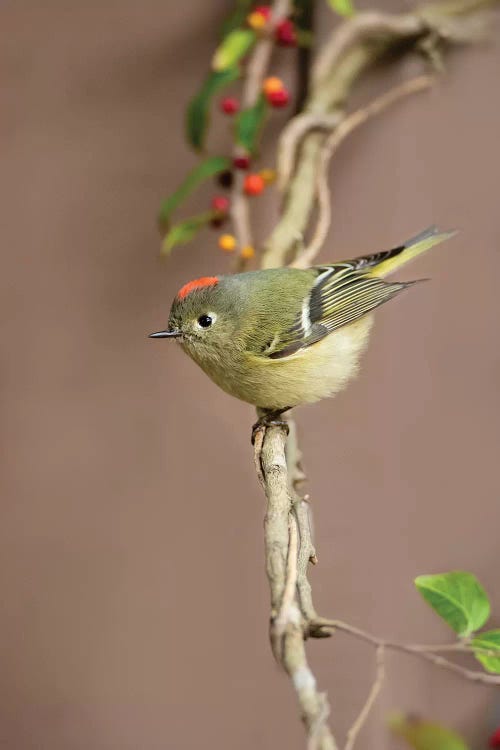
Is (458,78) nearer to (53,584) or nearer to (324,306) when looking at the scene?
(324,306)

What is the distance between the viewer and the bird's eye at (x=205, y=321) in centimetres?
152

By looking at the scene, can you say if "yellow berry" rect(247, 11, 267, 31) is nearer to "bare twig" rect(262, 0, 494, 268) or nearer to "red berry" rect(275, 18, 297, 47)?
"red berry" rect(275, 18, 297, 47)

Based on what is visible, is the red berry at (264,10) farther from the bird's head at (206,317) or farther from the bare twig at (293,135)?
the bird's head at (206,317)

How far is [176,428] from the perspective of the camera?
2.00 m

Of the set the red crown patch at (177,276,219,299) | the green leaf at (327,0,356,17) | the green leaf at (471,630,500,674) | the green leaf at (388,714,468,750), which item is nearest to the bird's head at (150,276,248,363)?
the red crown patch at (177,276,219,299)

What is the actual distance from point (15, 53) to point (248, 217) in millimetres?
732

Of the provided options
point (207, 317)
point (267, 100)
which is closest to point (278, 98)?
point (267, 100)

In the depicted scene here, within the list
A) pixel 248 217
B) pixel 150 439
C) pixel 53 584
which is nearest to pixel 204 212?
pixel 248 217

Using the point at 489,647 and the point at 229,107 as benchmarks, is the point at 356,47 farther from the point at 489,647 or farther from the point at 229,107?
the point at 489,647

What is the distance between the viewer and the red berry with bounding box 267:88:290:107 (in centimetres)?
181

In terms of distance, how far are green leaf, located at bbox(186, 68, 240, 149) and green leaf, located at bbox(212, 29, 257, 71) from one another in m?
0.02

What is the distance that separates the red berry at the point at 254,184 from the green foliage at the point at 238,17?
1.30 ft

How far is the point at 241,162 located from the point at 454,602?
1.23m

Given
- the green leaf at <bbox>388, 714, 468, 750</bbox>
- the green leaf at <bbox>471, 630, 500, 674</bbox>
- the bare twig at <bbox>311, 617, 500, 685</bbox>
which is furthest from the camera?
the green leaf at <bbox>471, 630, 500, 674</bbox>
